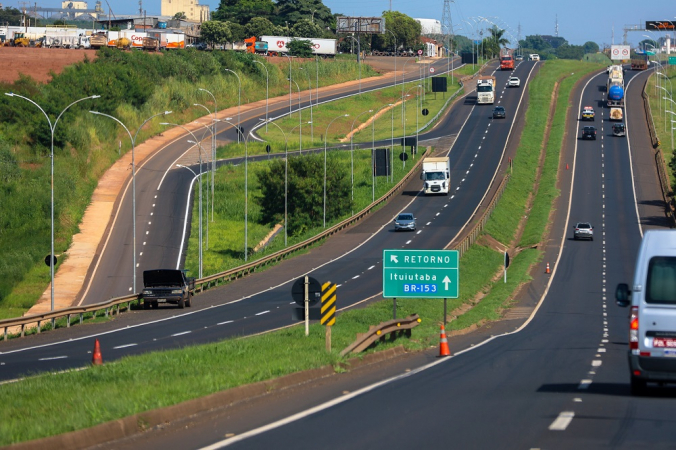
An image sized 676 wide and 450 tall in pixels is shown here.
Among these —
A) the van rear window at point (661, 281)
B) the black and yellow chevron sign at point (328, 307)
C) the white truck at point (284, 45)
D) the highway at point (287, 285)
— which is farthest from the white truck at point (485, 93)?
the van rear window at point (661, 281)

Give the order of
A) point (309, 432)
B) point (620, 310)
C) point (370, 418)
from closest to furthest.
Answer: point (309, 432)
point (370, 418)
point (620, 310)

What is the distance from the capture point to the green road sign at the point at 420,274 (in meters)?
32.2

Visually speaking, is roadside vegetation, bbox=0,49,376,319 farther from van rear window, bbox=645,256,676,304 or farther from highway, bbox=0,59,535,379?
van rear window, bbox=645,256,676,304

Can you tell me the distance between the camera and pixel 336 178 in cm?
8694

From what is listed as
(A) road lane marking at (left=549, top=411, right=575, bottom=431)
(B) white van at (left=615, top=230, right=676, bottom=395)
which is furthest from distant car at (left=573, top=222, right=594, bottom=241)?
(A) road lane marking at (left=549, top=411, right=575, bottom=431)

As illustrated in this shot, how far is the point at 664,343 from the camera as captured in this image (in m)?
15.0

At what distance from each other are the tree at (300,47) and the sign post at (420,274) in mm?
142892

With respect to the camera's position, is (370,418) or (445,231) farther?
(445,231)

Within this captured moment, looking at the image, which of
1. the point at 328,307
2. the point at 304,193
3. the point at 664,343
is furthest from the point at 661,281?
the point at 304,193

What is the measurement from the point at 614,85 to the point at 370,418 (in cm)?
12531

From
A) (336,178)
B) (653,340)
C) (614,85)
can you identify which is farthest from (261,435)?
(614,85)

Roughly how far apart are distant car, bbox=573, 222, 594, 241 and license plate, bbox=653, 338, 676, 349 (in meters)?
59.0

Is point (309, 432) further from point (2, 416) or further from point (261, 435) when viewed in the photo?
point (2, 416)

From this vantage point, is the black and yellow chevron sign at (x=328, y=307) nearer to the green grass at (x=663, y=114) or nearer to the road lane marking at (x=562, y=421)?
the road lane marking at (x=562, y=421)
